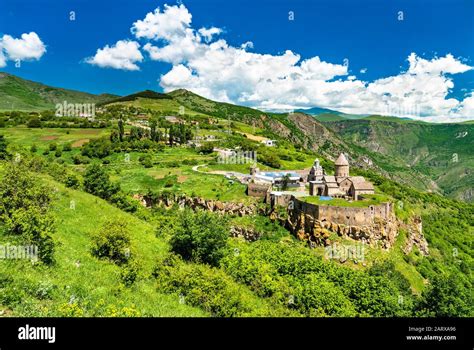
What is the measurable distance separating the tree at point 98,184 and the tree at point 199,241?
13.1 meters

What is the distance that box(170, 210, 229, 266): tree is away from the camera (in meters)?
15.8

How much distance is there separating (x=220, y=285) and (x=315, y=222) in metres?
24.8

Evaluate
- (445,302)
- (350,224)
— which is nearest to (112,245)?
(445,302)

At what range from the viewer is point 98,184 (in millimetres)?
27266

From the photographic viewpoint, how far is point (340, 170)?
145ft

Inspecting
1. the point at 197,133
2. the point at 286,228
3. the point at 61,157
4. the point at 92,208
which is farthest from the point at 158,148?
the point at 92,208

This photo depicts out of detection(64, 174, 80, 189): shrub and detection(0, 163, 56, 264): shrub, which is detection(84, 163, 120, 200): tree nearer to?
detection(64, 174, 80, 189): shrub

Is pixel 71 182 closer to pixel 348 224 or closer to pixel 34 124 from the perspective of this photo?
pixel 348 224


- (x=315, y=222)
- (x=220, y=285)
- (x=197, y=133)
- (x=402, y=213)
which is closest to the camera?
(x=220, y=285)

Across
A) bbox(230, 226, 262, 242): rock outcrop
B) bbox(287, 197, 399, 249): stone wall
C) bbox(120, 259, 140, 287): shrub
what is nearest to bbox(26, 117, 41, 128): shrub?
bbox(230, 226, 262, 242): rock outcrop

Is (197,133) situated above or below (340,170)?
above

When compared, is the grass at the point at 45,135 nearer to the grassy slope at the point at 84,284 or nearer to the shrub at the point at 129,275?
the grassy slope at the point at 84,284

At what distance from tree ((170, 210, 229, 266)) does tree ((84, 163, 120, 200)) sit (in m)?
13.1
